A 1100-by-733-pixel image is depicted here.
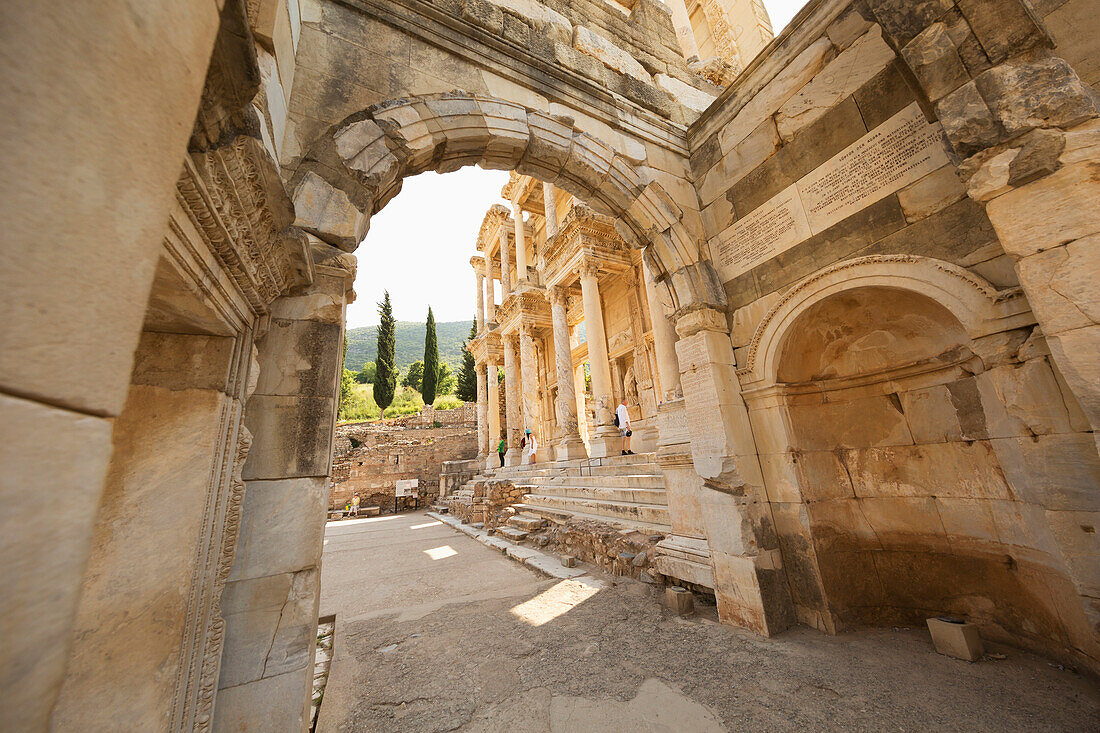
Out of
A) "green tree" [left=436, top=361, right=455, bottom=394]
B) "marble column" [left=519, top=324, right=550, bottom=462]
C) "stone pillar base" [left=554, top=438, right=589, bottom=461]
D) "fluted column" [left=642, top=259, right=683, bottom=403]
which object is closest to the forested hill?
"green tree" [left=436, top=361, right=455, bottom=394]

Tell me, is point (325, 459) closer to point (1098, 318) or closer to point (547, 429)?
point (1098, 318)

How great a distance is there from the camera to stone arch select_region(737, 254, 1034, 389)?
2594mm

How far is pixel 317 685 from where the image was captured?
3.07m

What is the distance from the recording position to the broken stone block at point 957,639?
9.39 ft

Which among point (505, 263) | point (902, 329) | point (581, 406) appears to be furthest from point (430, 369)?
point (902, 329)

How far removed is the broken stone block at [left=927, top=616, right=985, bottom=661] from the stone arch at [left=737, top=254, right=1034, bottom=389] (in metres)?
2.16

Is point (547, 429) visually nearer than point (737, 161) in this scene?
No

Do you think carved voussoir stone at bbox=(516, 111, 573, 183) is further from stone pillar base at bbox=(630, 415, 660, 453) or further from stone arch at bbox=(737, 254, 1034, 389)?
stone pillar base at bbox=(630, 415, 660, 453)

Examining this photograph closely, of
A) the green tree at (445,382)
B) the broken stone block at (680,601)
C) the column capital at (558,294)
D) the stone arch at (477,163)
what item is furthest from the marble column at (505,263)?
the green tree at (445,382)

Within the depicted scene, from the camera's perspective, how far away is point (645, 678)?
286 cm

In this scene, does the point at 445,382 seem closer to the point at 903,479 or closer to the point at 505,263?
the point at 505,263

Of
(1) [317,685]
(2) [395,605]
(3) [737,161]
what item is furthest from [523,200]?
(1) [317,685]

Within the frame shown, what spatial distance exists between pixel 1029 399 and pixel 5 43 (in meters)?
4.31

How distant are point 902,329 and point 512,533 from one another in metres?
7.04
